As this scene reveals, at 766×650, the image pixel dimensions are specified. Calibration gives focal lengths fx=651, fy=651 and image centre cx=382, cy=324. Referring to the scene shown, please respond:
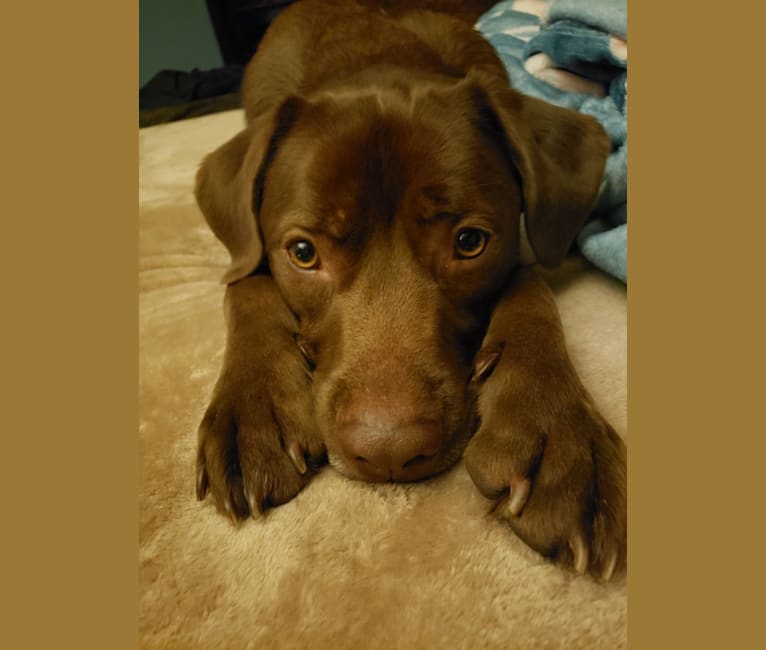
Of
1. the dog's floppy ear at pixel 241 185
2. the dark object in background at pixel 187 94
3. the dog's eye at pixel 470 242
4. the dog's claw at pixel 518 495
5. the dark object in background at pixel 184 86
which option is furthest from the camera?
the dark object in background at pixel 184 86

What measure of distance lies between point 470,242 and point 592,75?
1.43 m

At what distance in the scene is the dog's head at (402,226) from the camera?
138cm

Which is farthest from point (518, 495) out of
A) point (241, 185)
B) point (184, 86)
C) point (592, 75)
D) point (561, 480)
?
point (184, 86)

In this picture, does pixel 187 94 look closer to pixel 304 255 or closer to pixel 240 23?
pixel 240 23

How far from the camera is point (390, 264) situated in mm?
1591

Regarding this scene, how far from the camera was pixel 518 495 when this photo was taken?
1.21 metres

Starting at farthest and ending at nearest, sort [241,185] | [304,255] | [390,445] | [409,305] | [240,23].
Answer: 1. [240,23]
2. [241,185]
3. [304,255]
4. [409,305]
5. [390,445]

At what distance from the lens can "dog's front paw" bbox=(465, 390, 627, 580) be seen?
1154 mm

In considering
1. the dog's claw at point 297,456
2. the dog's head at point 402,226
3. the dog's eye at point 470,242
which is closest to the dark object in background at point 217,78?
the dog's head at point 402,226

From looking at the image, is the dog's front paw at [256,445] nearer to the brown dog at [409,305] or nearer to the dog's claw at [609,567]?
the brown dog at [409,305]

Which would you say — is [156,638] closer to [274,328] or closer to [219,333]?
[274,328]

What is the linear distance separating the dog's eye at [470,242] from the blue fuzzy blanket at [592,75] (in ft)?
1.67

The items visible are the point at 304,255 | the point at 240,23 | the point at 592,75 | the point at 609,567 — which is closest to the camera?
the point at 609,567

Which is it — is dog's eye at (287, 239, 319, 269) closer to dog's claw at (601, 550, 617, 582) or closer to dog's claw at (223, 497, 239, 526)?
dog's claw at (223, 497, 239, 526)
